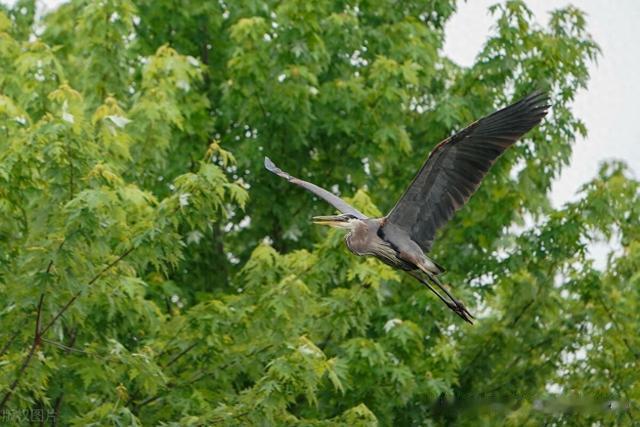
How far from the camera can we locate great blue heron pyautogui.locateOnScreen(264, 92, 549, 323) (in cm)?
988

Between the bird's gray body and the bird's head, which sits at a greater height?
the bird's head

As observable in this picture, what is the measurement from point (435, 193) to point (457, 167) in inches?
12.1

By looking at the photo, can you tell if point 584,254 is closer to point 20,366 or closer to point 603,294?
point 603,294

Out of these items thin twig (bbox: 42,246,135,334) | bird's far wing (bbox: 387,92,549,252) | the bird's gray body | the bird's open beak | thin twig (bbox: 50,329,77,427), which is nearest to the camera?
bird's far wing (bbox: 387,92,549,252)

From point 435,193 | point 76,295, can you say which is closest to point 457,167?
point 435,193

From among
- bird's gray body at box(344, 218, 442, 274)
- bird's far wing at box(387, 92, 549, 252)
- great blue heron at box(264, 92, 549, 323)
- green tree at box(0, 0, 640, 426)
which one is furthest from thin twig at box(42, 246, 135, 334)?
bird's far wing at box(387, 92, 549, 252)

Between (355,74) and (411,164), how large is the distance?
4.15ft

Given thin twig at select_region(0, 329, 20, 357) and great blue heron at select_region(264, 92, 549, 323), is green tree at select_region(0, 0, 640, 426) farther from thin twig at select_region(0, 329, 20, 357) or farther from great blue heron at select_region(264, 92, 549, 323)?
great blue heron at select_region(264, 92, 549, 323)

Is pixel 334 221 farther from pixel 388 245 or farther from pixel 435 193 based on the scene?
pixel 435 193

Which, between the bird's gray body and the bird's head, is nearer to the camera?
the bird's gray body

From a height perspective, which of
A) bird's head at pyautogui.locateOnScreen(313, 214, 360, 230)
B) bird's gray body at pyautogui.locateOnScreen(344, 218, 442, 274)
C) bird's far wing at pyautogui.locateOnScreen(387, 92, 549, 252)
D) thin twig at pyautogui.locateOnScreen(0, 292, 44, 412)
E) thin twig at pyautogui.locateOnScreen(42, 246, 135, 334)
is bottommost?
thin twig at pyautogui.locateOnScreen(0, 292, 44, 412)

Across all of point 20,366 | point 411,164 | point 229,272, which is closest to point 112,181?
point 20,366

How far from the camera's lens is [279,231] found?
14.4m

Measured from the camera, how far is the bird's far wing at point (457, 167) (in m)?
9.86
